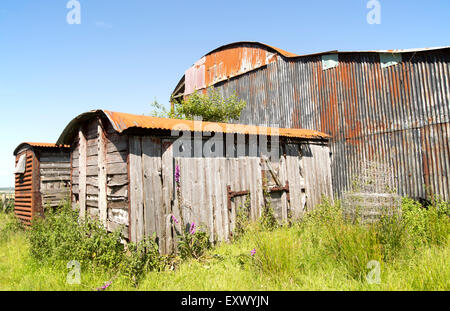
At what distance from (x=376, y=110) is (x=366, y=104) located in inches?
16.6

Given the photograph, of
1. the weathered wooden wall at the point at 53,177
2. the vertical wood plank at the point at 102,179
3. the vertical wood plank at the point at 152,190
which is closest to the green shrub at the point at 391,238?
the vertical wood plank at the point at 152,190

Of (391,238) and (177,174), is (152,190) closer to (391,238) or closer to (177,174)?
(177,174)

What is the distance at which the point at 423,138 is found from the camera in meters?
8.02

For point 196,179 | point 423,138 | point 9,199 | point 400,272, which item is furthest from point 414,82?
point 9,199

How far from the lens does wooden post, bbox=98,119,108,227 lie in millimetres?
6238

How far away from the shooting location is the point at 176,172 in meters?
6.01

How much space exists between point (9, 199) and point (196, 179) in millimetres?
13770

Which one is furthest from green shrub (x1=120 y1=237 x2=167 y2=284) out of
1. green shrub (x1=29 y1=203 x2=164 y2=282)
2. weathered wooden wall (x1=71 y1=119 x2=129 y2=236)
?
weathered wooden wall (x1=71 y1=119 x2=129 y2=236)

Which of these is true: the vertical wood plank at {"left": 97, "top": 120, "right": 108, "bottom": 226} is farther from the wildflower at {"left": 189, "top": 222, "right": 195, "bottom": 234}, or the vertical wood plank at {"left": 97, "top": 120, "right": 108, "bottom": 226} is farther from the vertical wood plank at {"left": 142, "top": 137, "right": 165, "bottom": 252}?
the wildflower at {"left": 189, "top": 222, "right": 195, "bottom": 234}

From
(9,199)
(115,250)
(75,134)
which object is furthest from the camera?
(9,199)

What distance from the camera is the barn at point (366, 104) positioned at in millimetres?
7836

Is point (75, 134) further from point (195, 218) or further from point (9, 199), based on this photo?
point (9, 199)

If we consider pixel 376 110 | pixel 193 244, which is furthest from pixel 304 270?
pixel 376 110

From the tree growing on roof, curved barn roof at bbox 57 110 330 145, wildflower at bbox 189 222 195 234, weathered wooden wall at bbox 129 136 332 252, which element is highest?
the tree growing on roof
